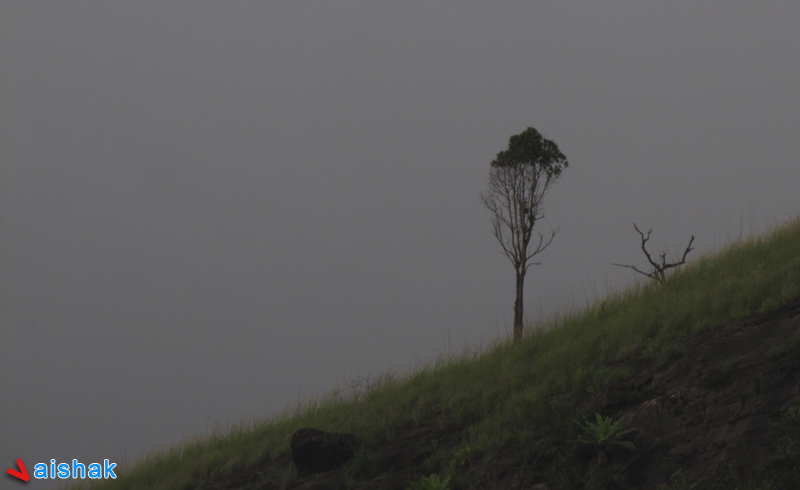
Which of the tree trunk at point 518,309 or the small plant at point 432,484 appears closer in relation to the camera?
the small plant at point 432,484

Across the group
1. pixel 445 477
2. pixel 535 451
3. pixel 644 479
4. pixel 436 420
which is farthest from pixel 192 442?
pixel 644 479

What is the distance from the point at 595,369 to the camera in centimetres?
702

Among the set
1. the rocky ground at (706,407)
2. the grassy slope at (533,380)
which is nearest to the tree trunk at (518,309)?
the grassy slope at (533,380)

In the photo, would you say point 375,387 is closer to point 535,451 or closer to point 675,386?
point 535,451

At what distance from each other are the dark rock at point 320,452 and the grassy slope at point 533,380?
22 centimetres

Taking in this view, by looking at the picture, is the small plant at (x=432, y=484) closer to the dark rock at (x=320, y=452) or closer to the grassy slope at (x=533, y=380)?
the grassy slope at (x=533, y=380)

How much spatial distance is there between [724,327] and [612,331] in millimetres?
1470

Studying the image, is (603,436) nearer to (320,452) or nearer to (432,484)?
(432,484)

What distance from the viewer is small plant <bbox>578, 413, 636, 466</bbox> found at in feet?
18.4

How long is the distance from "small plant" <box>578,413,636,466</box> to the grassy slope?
0.84 ft

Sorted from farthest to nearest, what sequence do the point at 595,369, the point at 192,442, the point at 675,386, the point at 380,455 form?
the point at 192,442 → the point at 380,455 → the point at 595,369 → the point at 675,386

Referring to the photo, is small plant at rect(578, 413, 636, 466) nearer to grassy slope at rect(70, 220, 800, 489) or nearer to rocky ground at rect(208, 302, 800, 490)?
rocky ground at rect(208, 302, 800, 490)

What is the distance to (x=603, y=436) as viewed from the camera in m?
5.66

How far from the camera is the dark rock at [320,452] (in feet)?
25.2
